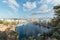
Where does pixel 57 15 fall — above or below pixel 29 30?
above

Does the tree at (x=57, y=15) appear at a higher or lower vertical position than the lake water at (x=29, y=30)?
higher

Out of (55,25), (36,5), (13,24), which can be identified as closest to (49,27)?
(55,25)

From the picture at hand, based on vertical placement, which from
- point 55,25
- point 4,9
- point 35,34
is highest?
point 4,9

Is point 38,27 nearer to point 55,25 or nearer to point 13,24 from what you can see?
point 55,25

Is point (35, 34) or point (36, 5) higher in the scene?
point (36, 5)

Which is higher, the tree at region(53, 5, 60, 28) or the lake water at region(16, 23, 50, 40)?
the tree at region(53, 5, 60, 28)

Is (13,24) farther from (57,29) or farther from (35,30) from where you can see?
(57,29)

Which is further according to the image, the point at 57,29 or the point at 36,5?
the point at 36,5
